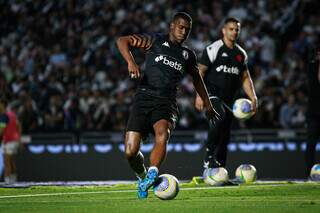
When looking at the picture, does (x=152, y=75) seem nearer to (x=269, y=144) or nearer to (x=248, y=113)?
(x=248, y=113)

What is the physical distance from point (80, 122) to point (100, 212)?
13537 millimetres

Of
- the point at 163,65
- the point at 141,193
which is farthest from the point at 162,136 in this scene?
the point at 163,65

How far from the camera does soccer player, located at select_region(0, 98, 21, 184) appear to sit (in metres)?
17.6

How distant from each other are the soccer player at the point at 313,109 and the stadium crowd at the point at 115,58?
4.30 m

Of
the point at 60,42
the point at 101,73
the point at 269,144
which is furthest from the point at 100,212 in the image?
the point at 60,42

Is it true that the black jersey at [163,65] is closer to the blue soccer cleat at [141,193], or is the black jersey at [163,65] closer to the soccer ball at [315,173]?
the blue soccer cleat at [141,193]

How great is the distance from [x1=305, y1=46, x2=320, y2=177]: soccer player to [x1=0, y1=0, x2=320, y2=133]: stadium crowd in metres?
4.30

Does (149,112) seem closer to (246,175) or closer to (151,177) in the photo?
(151,177)

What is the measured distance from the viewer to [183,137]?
60.9ft

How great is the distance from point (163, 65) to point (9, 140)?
874cm

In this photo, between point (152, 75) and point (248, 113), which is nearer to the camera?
point (152, 75)

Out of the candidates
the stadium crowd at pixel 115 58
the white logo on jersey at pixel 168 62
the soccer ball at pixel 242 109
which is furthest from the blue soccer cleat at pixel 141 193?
the stadium crowd at pixel 115 58

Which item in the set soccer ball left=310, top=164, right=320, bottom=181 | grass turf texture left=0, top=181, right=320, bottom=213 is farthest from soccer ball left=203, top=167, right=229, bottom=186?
soccer ball left=310, top=164, right=320, bottom=181

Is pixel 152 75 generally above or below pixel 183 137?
above
